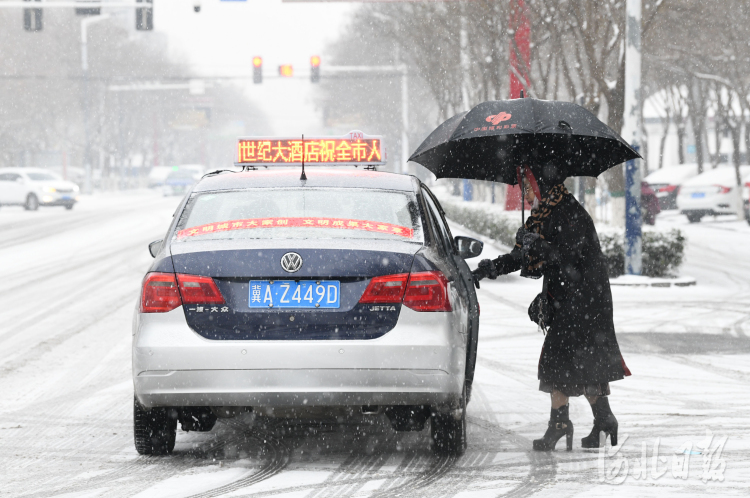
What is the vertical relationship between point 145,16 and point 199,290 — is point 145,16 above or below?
above

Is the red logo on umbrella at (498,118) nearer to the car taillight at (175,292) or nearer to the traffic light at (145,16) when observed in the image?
the car taillight at (175,292)

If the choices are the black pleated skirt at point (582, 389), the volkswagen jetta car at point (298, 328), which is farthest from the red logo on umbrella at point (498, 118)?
the black pleated skirt at point (582, 389)

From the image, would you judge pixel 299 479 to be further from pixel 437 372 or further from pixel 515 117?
pixel 515 117

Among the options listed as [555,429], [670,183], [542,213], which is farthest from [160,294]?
[670,183]

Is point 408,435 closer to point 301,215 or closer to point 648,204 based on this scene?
point 301,215

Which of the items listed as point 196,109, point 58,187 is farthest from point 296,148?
point 196,109

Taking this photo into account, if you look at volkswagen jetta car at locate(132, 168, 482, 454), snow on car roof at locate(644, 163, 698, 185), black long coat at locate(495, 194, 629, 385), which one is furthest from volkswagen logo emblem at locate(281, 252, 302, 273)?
snow on car roof at locate(644, 163, 698, 185)

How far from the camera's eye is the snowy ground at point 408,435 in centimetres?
506

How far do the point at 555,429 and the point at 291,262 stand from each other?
5.63 feet

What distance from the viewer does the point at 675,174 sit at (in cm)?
3994

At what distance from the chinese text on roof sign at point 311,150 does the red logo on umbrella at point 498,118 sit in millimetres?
1317

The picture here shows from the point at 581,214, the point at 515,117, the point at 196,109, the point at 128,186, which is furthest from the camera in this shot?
the point at 196,109

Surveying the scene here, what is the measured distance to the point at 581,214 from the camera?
5773 mm

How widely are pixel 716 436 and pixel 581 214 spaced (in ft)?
4.88
